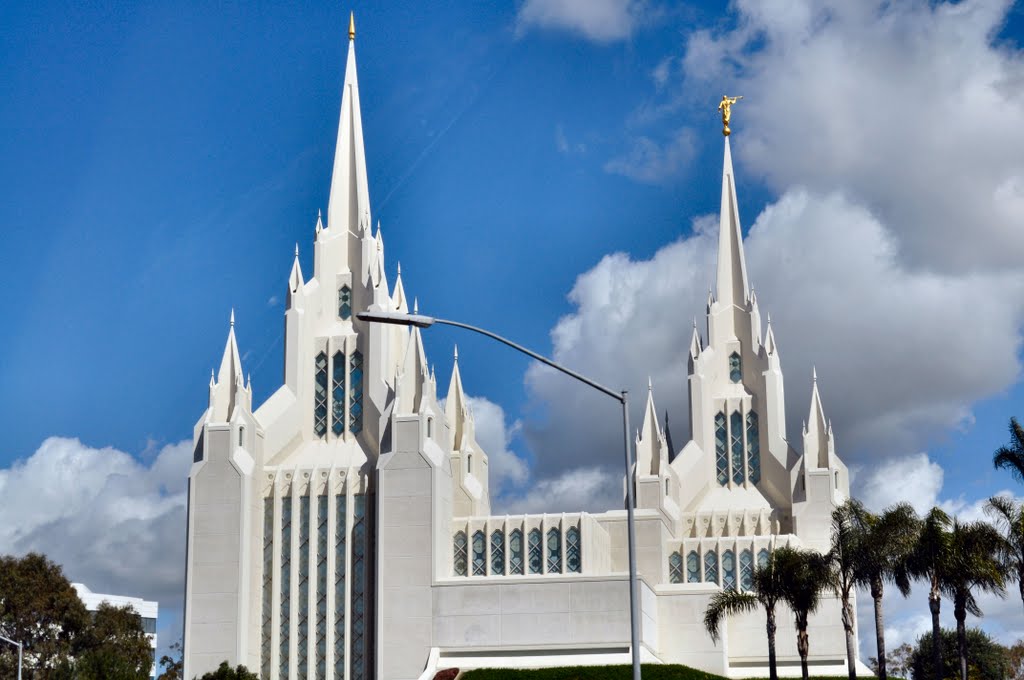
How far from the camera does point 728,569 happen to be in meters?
65.7

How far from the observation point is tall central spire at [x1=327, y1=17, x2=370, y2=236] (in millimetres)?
66812

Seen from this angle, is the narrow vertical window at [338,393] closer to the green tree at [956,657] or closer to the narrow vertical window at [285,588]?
the narrow vertical window at [285,588]

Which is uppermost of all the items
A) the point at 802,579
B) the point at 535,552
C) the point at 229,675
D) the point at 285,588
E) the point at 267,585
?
the point at 535,552

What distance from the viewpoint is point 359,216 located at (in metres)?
66.8

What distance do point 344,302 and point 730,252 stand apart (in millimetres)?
23685

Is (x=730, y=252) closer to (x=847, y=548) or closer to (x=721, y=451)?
(x=721, y=451)

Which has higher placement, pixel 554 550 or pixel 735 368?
pixel 735 368

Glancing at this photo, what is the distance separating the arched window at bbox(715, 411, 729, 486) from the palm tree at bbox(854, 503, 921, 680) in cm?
2978

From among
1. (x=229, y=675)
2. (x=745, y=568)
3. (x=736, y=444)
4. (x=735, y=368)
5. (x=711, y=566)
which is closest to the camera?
(x=229, y=675)

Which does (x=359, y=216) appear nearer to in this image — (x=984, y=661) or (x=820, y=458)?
(x=820, y=458)

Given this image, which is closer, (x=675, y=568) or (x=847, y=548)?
(x=847, y=548)

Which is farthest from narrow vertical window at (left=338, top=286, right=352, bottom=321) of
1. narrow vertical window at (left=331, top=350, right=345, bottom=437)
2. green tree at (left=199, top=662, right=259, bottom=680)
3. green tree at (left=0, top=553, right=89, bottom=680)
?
green tree at (left=0, top=553, right=89, bottom=680)

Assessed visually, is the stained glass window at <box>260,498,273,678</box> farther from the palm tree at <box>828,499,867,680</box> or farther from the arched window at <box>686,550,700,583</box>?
the palm tree at <box>828,499,867,680</box>

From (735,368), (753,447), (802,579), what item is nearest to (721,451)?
(753,447)
